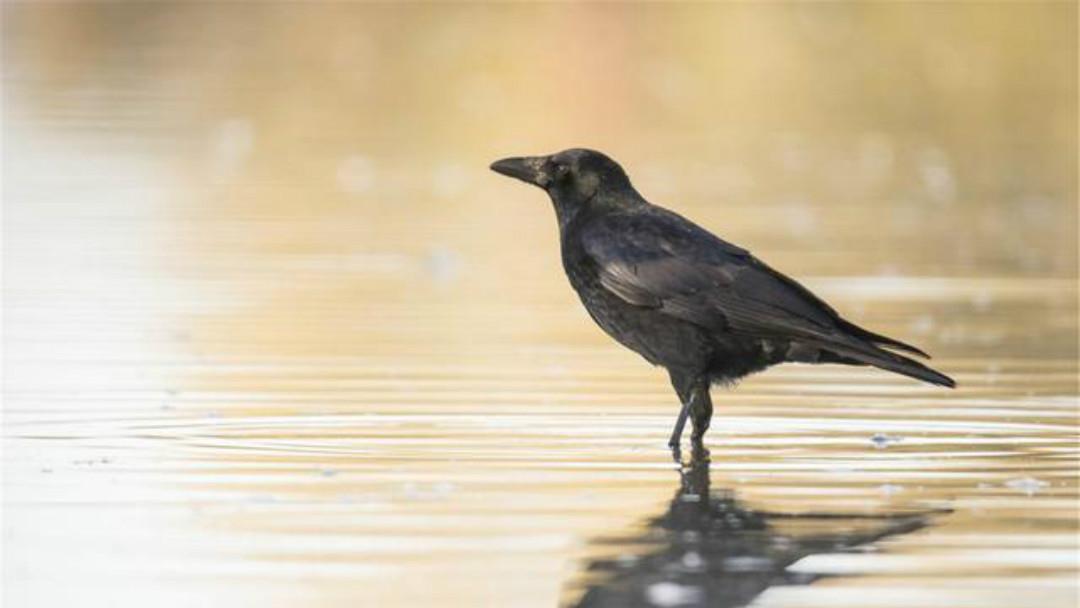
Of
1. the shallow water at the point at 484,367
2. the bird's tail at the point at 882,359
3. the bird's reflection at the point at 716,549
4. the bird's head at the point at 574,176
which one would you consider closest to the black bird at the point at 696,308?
the bird's tail at the point at 882,359

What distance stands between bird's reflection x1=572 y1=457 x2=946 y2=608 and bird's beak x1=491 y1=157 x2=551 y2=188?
1905 mm

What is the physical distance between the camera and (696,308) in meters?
9.02

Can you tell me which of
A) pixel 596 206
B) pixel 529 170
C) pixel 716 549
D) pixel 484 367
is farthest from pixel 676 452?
pixel 484 367

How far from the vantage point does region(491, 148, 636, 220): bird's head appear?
958 cm

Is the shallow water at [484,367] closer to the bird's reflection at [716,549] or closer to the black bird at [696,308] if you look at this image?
the bird's reflection at [716,549]

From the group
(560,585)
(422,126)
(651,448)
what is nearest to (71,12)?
(422,126)

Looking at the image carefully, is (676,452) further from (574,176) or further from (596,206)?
(574,176)

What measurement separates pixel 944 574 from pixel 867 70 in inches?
1000

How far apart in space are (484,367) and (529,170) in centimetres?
136

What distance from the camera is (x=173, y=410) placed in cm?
959

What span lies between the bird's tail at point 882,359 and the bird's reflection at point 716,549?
2.77ft

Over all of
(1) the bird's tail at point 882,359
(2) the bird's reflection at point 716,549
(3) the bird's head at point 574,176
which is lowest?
(2) the bird's reflection at point 716,549

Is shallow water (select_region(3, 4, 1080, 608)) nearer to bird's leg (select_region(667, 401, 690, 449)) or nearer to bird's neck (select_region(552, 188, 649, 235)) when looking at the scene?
bird's leg (select_region(667, 401, 690, 449))

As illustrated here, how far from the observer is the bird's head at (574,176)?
9578 millimetres
